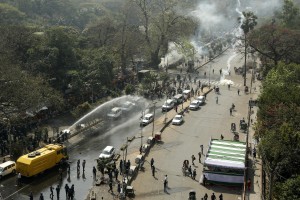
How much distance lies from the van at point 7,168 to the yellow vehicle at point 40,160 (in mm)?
1181

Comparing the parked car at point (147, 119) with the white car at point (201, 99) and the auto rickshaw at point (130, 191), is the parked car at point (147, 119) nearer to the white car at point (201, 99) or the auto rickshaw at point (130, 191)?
the white car at point (201, 99)

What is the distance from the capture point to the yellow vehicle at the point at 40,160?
37188 millimetres

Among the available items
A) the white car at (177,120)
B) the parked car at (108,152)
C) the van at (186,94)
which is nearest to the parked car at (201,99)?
the van at (186,94)

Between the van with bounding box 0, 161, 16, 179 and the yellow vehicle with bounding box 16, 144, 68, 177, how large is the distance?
1181 mm

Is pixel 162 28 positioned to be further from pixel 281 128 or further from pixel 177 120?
pixel 281 128

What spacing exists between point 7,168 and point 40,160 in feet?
10.0

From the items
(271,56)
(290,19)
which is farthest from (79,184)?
(290,19)

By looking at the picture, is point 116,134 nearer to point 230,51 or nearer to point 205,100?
point 205,100

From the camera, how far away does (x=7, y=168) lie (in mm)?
38188

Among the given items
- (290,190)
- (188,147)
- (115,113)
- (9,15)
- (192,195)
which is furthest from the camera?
(9,15)

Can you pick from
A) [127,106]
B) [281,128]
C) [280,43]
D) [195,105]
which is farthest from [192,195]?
[280,43]

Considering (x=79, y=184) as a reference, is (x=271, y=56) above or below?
above

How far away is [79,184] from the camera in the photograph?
124 ft

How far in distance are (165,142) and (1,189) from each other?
19.2 meters
